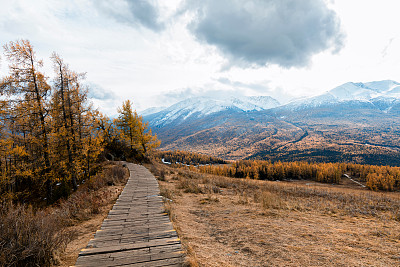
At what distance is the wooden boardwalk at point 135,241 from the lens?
4.06m

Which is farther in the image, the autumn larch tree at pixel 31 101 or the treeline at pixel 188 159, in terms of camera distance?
the treeline at pixel 188 159

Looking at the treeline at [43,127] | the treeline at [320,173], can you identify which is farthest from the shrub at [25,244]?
the treeline at [320,173]

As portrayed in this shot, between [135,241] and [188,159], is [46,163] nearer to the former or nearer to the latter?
[135,241]

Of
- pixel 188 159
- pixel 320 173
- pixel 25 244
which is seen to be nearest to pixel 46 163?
pixel 25 244

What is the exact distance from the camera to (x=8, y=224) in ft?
13.1

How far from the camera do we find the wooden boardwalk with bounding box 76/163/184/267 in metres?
4.06

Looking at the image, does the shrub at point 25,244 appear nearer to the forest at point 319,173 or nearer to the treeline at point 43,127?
the treeline at point 43,127

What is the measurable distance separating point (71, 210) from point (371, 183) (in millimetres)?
140811

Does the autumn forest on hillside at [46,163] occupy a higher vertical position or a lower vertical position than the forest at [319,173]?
higher

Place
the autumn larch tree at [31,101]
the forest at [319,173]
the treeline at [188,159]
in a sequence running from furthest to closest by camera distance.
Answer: the treeline at [188,159] → the forest at [319,173] → the autumn larch tree at [31,101]

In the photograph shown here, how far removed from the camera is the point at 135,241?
4.95m

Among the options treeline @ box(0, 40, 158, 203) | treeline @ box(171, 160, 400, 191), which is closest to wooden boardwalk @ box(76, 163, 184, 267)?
treeline @ box(0, 40, 158, 203)

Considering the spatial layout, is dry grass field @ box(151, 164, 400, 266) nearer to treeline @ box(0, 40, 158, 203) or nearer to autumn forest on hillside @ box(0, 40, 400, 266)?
autumn forest on hillside @ box(0, 40, 400, 266)

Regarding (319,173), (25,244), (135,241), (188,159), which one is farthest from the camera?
(188,159)
